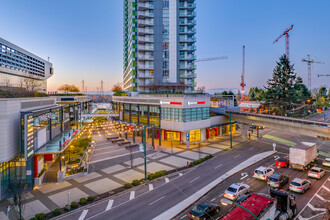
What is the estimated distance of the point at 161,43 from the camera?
70.8 m

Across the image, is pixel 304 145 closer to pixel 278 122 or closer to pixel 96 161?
pixel 278 122

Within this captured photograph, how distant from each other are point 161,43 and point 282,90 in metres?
44.1

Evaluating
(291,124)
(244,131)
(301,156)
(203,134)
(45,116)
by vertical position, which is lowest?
(203,134)

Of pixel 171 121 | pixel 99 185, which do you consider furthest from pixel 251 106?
pixel 99 185

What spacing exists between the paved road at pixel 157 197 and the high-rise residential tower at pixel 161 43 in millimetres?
45191

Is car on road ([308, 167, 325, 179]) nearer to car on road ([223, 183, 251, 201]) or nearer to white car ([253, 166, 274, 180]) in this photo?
white car ([253, 166, 274, 180])

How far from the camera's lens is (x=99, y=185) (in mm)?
25875

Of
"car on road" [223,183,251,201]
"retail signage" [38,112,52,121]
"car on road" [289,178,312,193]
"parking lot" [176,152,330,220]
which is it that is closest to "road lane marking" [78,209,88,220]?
"parking lot" [176,152,330,220]

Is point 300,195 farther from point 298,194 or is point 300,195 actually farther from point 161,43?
point 161,43

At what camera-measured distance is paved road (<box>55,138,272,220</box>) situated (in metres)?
19.2

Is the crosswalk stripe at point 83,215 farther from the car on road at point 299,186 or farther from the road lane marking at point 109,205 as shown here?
the car on road at point 299,186

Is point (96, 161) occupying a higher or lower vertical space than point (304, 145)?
lower

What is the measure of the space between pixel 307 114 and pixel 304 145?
62692 mm

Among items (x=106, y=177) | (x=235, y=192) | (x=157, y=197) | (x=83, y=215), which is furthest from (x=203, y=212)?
(x=106, y=177)
